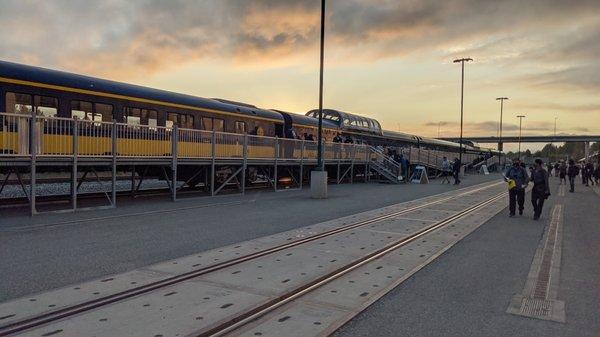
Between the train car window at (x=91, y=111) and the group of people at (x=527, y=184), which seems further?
the train car window at (x=91, y=111)

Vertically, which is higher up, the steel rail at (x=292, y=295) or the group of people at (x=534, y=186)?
the group of people at (x=534, y=186)

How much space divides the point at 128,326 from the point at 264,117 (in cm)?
2011

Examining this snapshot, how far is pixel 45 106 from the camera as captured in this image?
13.8m

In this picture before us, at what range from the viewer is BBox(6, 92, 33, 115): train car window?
42.2 ft

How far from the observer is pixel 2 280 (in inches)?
234

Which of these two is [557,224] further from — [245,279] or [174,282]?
[174,282]

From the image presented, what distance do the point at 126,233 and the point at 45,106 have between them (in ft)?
21.6

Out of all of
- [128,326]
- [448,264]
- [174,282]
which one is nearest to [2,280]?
[174,282]

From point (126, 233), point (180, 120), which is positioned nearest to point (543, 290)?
point (126, 233)

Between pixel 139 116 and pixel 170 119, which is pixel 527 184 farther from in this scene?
pixel 139 116

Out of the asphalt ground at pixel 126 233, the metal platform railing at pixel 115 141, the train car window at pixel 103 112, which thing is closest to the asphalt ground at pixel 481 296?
the asphalt ground at pixel 126 233

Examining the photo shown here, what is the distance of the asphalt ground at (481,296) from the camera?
4.62m

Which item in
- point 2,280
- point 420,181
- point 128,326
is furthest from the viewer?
point 420,181

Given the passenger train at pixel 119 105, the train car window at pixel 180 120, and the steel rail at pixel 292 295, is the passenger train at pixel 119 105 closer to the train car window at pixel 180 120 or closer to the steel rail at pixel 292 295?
the train car window at pixel 180 120
